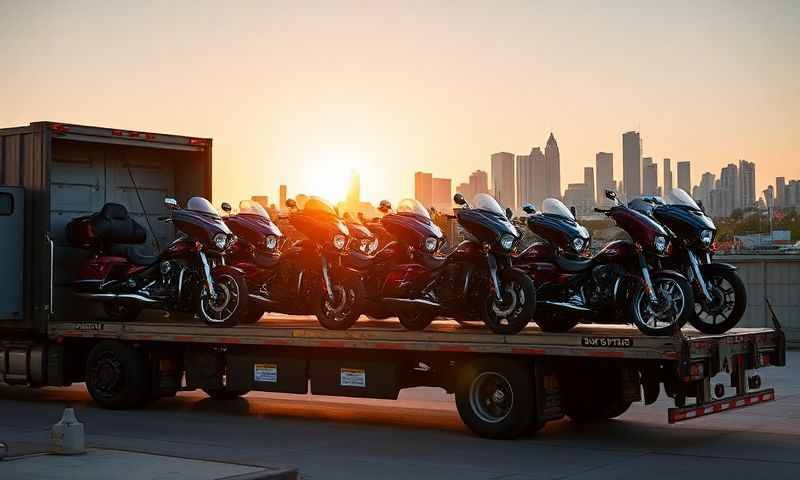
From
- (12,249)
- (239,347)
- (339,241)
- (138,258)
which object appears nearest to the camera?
(339,241)

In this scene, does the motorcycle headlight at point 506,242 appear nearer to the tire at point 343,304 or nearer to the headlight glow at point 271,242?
the tire at point 343,304

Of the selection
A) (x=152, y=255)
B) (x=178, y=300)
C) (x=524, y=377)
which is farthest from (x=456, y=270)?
(x=152, y=255)

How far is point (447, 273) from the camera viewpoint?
13750mm

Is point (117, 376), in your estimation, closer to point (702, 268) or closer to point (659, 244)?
point (659, 244)

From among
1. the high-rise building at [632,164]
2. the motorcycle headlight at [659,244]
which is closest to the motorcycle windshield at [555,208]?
the motorcycle headlight at [659,244]

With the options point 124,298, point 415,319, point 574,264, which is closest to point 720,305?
point 574,264

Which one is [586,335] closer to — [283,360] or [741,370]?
[741,370]

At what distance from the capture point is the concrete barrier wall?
2566 centimetres

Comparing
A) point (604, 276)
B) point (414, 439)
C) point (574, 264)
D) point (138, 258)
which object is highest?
point (138, 258)

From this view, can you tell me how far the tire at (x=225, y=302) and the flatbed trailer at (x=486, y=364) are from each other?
0.25 meters

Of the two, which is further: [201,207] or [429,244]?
[201,207]

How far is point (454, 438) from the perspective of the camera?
1260 centimetres

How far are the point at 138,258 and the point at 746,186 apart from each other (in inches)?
2425

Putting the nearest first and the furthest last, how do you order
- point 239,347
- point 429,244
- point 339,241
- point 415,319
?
1. point 429,244
2. point 415,319
3. point 339,241
4. point 239,347
